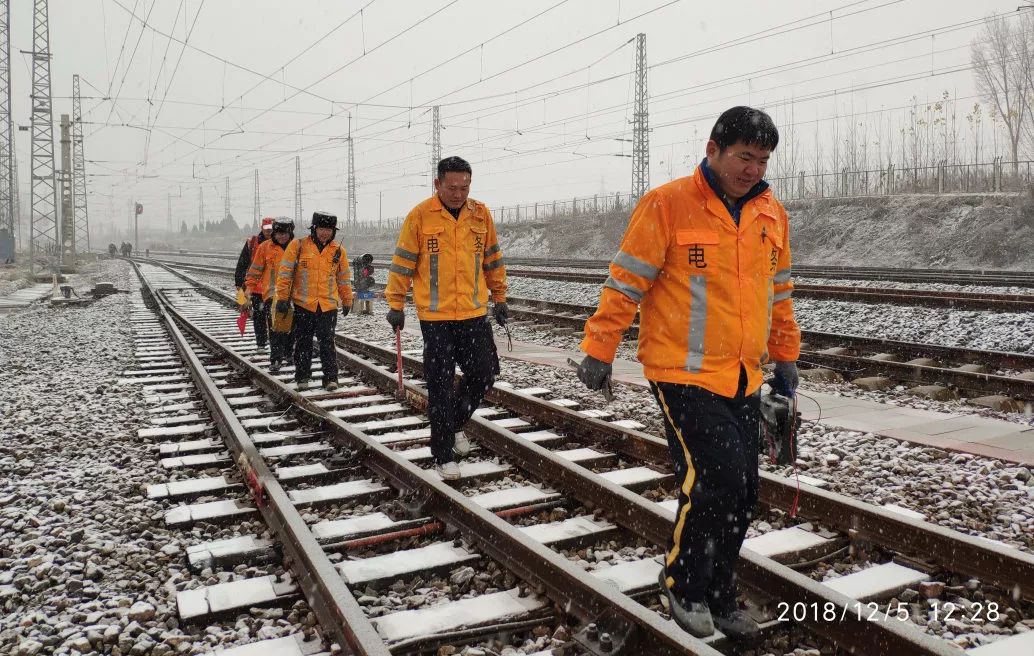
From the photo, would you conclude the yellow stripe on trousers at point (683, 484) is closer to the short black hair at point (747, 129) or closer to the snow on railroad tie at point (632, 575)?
the snow on railroad tie at point (632, 575)

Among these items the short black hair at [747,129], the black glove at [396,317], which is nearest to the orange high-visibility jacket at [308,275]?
the black glove at [396,317]

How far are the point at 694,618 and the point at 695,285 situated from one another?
3.88ft

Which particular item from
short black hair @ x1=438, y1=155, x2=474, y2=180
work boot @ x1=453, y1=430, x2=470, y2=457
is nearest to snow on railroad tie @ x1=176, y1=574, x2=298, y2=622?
work boot @ x1=453, y1=430, x2=470, y2=457

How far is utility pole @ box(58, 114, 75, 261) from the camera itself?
3434cm

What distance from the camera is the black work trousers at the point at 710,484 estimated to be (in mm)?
2717

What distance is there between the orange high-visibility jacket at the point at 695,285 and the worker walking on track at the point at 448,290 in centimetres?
228

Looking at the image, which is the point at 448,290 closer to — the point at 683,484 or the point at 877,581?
the point at 683,484

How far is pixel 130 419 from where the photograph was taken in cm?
699

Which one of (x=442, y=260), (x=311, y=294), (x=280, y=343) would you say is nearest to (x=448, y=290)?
(x=442, y=260)

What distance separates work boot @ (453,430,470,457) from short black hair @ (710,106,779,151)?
3255mm

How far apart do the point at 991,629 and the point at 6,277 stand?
3337 cm

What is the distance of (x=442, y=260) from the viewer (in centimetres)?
500

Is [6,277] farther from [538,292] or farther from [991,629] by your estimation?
[991,629]

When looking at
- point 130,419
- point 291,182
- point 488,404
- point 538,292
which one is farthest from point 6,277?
point 291,182
